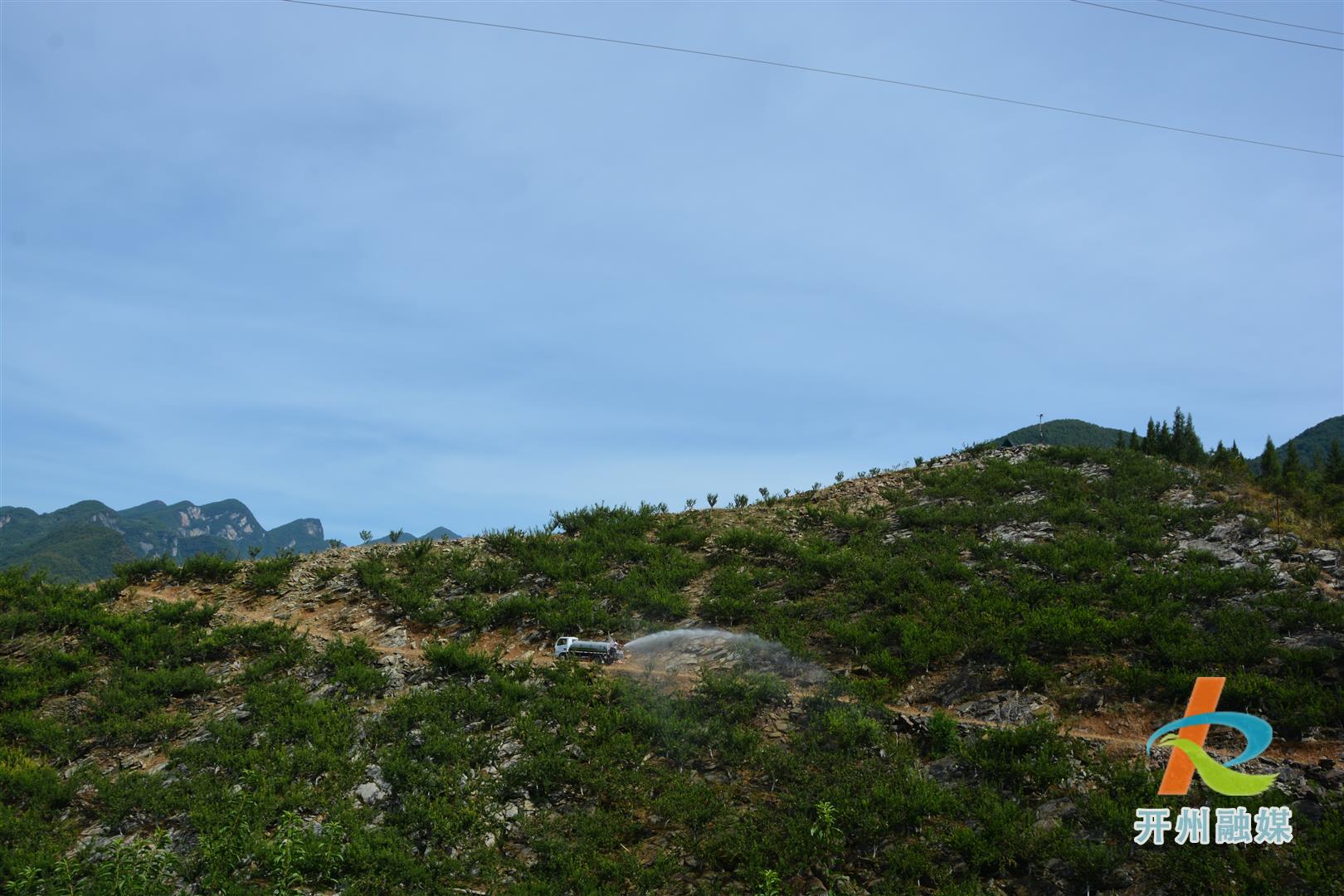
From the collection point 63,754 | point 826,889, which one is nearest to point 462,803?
point 826,889

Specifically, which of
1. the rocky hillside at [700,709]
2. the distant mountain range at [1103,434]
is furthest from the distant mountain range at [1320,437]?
the rocky hillside at [700,709]

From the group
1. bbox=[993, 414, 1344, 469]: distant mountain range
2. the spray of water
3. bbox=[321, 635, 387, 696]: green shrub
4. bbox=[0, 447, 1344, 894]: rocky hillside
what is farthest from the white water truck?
bbox=[993, 414, 1344, 469]: distant mountain range

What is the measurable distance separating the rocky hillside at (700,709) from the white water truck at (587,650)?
307 millimetres

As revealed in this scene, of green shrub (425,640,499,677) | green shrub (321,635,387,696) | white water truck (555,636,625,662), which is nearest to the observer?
green shrub (321,635,387,696)

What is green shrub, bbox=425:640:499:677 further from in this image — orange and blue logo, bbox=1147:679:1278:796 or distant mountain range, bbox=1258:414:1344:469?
distant mountain range, bbox=1258:414:1344:469

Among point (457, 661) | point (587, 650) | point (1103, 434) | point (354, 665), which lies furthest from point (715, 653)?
point (1103, 434)

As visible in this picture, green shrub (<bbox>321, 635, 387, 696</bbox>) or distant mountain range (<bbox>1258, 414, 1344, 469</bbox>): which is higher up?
distant mountain range (<bbox>1258, 414, 1344, 469</bbox>)

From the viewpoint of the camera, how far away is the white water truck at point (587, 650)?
16.9m

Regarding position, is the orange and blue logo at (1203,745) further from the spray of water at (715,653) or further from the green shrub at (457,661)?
the green shrub at (457,661)

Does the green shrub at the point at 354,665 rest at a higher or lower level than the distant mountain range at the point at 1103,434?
lower

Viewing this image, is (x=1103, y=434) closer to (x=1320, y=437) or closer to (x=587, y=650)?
(x=1320, y=437)

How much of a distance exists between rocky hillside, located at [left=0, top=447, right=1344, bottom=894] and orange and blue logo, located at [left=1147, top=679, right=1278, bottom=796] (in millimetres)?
198

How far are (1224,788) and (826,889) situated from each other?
603cm

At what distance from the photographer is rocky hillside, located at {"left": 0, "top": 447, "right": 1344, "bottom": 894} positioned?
1082cm
